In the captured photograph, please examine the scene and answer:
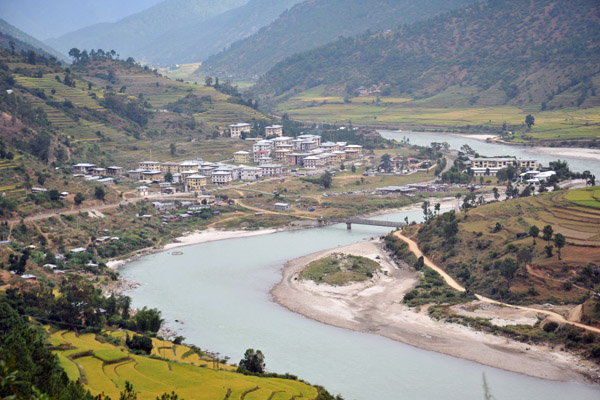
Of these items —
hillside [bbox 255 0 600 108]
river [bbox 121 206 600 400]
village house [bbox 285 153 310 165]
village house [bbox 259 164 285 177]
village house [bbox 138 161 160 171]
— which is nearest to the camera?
river [bbox 121 206 600 400]

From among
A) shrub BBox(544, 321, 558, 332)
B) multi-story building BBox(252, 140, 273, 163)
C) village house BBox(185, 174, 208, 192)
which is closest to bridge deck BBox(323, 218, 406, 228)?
village house BBox(185, 174, 208, 192)

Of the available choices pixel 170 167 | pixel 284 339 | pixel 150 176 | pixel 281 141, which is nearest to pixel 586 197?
pixel 284 339

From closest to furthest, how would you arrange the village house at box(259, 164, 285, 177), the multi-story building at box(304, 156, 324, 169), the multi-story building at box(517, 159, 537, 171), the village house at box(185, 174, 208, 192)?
the village house at box(185, 174, 208, 192)
the multi-story building at box(517, 159, 537, 171)
the village house at box(259, 164, 285, 177)
the multi-story building at box(304, 156, 324, 169)

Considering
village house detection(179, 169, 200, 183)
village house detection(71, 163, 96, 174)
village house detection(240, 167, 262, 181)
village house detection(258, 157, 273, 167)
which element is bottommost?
village house detection(240, 167, 262, 181)

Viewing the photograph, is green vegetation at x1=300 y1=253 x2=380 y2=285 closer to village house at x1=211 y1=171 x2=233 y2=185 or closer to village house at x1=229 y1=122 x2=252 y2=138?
village house at x1=211 y1=171 x2=233 y2=185

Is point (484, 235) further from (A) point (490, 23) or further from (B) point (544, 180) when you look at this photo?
(A) point (490, 23)

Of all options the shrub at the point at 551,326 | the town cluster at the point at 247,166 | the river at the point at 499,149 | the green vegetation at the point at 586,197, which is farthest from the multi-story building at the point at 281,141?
the shrub at the point at 551,326

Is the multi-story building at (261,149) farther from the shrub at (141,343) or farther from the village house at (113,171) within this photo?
the shrub at (141,343)
